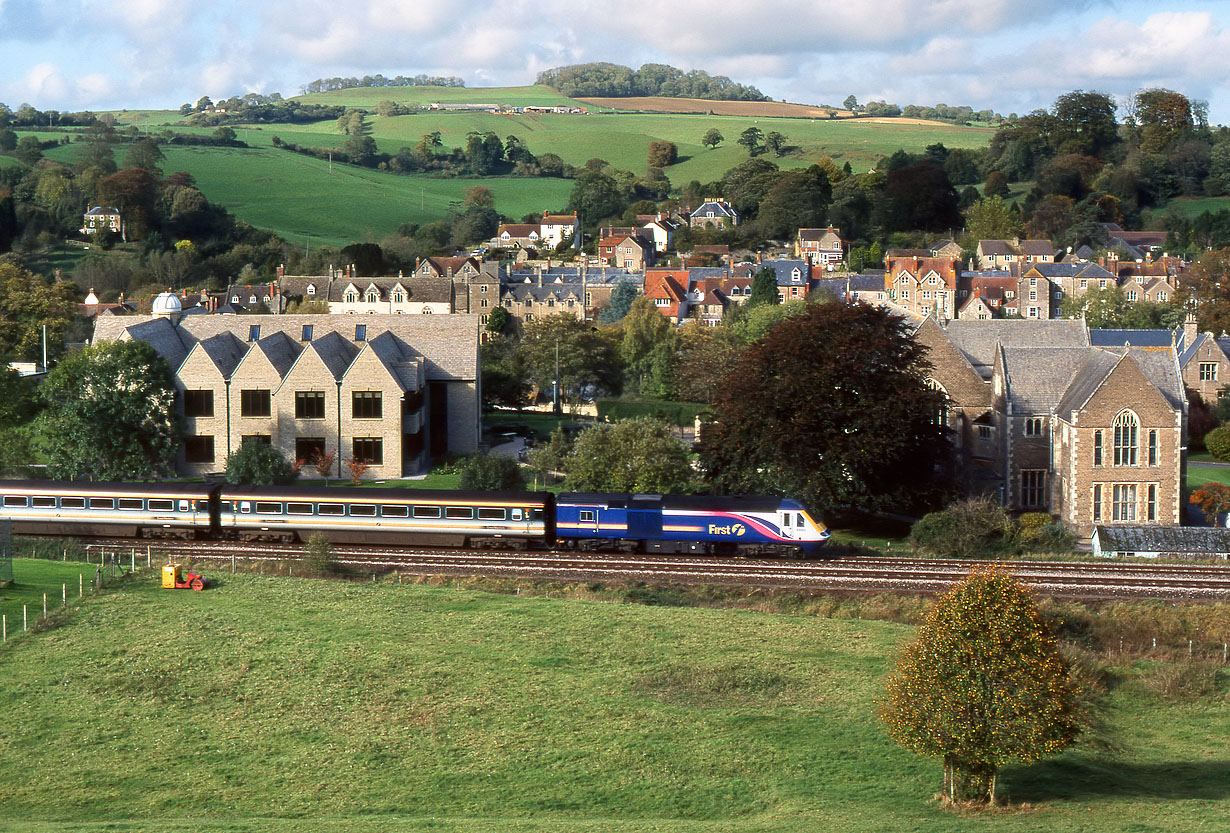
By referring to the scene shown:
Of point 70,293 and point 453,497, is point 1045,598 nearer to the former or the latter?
point 453,497

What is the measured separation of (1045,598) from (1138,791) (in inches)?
533

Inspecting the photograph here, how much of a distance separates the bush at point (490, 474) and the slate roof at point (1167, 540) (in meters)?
22.7

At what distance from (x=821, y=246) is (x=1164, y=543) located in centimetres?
10497

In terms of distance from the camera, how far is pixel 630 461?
5091cm

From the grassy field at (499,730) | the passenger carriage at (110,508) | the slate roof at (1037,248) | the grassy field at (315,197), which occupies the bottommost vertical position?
the grassy field at (499,730)

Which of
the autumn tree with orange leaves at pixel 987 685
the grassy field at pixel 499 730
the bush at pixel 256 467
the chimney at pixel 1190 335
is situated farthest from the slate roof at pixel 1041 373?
the autumn tree with orange leaves at pixel 987 685

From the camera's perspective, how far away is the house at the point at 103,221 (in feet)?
482

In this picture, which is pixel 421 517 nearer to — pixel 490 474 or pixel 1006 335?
pixel 490 474

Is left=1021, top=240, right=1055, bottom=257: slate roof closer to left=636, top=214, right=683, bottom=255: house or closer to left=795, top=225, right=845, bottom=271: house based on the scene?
left=795, top=225, right=845, bottom=271: house

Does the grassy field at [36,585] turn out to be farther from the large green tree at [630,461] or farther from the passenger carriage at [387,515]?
the large green tree at [630,461]

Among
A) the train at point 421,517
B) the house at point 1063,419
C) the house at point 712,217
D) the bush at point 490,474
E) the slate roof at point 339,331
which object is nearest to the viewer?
the train at point 421,517

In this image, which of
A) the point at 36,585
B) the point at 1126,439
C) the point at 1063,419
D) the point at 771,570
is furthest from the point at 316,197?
the point at 771,570

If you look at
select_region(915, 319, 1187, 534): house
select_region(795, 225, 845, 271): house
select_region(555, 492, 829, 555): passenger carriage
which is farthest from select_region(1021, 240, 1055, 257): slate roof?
select_region(555, 492, 829, 555): passenger carriage

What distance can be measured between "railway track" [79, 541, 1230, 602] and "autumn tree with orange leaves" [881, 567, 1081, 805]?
15.3 meters
